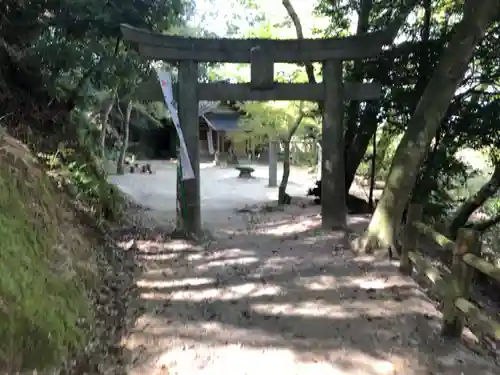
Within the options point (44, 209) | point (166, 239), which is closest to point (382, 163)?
point (166, 239)

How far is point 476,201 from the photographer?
336 inches

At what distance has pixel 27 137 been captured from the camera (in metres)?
5.98

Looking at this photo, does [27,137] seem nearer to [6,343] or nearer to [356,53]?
[6,343]

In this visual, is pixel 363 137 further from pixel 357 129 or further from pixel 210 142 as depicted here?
pixel 210 142

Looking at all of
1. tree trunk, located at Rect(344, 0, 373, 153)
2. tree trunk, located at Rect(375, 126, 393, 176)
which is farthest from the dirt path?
tree trunk, located at Rect(375, 126, 393, 176)

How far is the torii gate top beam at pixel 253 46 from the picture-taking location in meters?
6.95

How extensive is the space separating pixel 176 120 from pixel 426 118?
333 cm

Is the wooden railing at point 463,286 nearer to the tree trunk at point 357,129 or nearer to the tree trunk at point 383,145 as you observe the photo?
the tree trunk at point 357,129

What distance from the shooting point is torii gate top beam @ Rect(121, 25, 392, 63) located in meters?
6.95

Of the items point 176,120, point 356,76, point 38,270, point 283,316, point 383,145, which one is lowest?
point 283,316

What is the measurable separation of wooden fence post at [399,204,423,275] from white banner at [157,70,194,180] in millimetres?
3055

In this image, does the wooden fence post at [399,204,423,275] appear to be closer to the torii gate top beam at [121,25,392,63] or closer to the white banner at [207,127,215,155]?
the torii gate top beam at [121,25,392,63]

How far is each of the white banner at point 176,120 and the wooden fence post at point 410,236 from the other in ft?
10.0

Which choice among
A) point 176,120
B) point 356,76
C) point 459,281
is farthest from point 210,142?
point 459,281
